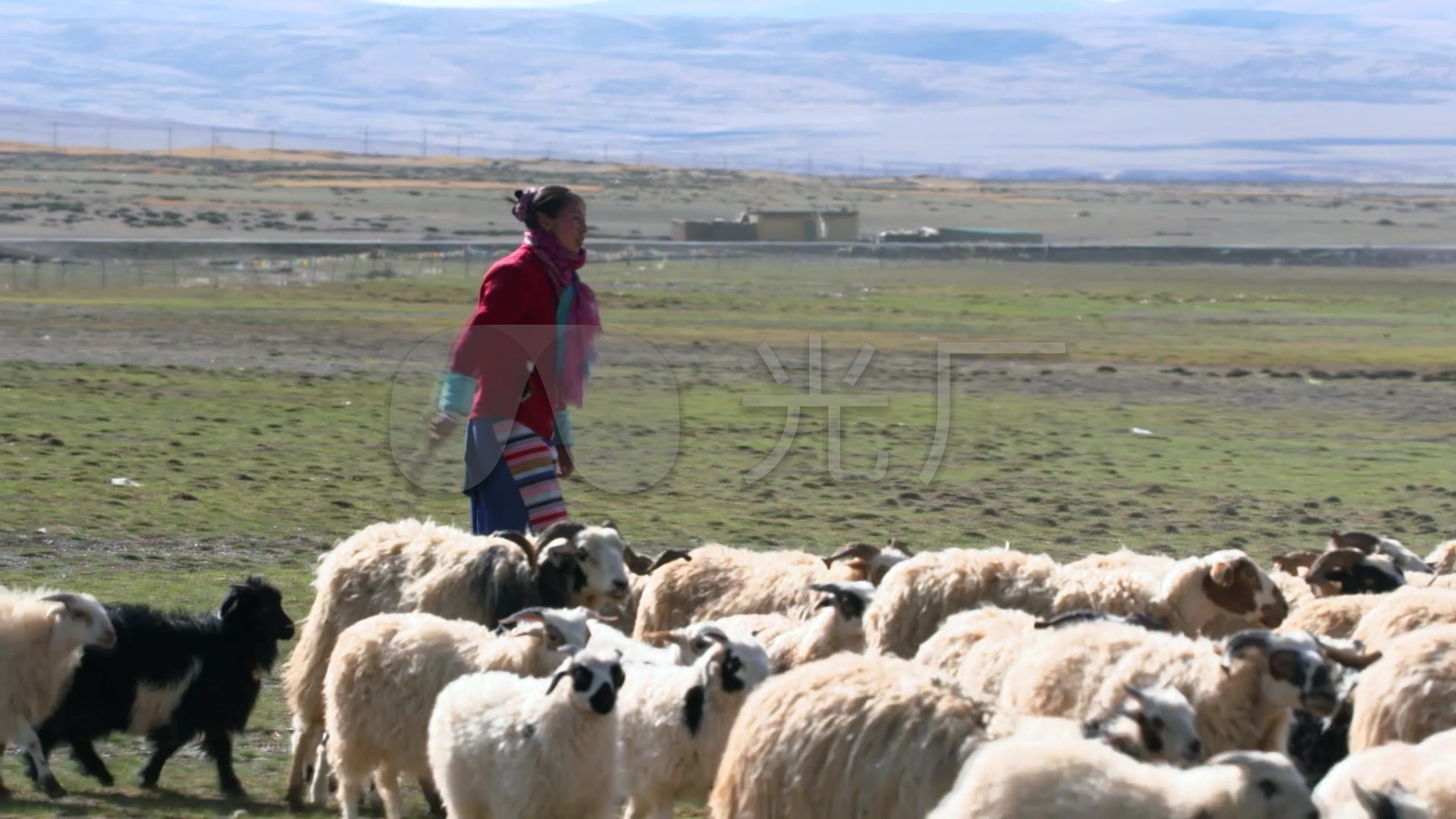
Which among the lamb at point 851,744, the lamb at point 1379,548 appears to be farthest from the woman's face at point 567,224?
the lamb at point 1379,548

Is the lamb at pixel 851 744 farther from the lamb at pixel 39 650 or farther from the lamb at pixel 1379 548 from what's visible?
the lamb at pixel 1379 548

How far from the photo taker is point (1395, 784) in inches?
219

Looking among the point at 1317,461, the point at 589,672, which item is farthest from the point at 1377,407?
the point at 589,672

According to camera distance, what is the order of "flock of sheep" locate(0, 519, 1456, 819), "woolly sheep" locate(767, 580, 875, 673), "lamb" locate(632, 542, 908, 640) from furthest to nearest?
"lamb" locate(632, 542, 908, 640), "woolly sheep" locate(767, 580, 875, 673), "flock of sheep" locate(0, 519, 1456, 819)

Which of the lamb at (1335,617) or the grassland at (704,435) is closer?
the lamb at (1335,617)

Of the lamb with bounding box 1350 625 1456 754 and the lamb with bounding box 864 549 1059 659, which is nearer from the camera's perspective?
the lamb with bounding box 1350 625 1456 754

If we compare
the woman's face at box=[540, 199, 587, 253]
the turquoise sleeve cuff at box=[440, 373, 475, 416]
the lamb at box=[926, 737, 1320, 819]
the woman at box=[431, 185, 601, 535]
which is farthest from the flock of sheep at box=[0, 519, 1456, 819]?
the woman's face at box=[540, 199, 587, 253]

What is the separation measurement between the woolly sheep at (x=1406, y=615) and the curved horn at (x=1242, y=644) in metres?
1.19

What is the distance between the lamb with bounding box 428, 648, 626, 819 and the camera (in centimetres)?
717

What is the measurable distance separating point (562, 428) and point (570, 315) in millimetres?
571

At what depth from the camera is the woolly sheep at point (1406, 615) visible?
8133 millimetres

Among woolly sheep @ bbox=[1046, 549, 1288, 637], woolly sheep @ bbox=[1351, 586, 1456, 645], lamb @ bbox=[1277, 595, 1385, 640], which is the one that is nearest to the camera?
woolly sheep @ bbox=[1351, 586, 1456, 645]

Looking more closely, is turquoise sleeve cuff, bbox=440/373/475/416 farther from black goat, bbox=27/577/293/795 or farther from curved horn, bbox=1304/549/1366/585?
curved horn, bbox=1304/549/1366/585

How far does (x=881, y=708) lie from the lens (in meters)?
6.15
